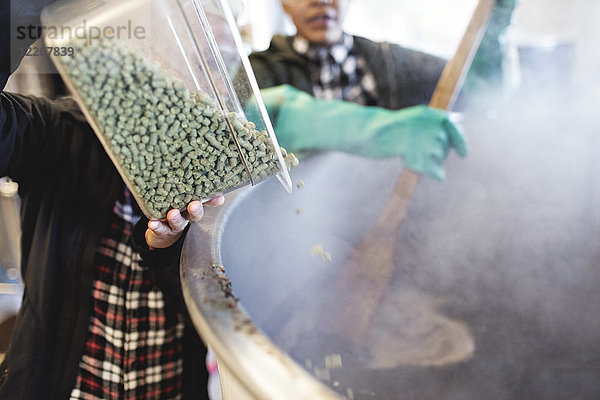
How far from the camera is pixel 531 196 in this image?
40.8 inches

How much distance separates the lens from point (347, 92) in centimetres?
123

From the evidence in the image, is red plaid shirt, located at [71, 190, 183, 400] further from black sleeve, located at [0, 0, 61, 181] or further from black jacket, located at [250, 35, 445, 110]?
black jacket, located at [250, 35, 445, 110]

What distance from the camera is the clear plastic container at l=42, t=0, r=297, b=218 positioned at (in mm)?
294

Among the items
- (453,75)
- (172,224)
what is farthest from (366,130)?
(172,224)

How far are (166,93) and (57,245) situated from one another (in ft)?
1.23

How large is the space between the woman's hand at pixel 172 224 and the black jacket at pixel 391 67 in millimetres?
755

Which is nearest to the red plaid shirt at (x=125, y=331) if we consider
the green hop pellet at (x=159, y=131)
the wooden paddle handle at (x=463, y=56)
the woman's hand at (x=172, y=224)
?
the woman's hand at (x=172, y=224)

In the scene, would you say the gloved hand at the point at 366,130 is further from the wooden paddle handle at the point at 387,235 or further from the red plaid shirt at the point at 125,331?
the red plaid shirt at the point at 125,331

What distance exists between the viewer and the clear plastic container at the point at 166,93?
0.29m

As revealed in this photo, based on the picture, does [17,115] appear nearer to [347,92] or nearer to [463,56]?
[463,56]

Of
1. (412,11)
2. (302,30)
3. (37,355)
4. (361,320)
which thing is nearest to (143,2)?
(37,355)

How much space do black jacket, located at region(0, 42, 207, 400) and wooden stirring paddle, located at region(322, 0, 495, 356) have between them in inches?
11.7

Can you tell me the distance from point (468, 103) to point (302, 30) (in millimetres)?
556

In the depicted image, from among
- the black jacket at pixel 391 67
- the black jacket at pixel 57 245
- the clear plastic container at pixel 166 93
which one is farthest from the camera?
the black jacket at pixel 391 67
